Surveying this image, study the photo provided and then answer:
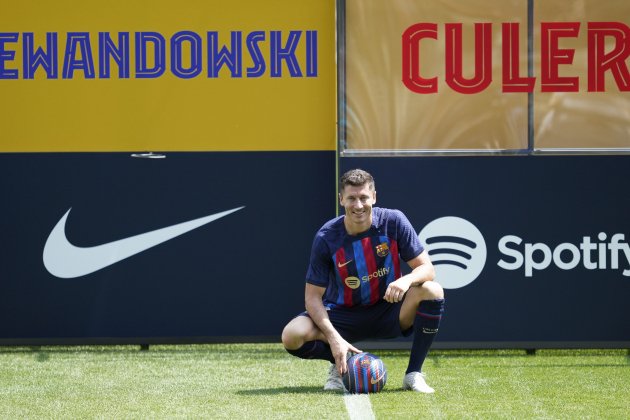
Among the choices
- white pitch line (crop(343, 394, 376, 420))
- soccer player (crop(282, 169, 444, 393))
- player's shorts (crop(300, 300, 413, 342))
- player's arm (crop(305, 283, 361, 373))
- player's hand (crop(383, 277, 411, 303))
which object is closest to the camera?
white pitch line (crop(343, 394, 376, 420))

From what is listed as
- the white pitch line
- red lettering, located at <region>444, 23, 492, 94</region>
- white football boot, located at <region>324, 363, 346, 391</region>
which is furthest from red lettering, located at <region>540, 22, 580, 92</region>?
the white pitch line

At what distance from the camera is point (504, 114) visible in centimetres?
843

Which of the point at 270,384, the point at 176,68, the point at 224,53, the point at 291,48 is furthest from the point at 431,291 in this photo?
the point at 176,68

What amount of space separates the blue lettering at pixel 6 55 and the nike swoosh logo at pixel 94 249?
40.0 inches

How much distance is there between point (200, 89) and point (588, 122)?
263cm

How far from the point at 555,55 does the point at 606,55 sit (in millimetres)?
342

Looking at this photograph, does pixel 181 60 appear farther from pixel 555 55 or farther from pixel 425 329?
pixel 425 329

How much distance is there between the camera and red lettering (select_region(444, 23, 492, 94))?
27.5 ft

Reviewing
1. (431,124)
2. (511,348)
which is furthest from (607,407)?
(431,124)

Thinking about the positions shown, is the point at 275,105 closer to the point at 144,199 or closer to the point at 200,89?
the point at 200,89

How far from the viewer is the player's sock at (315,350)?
654 cm

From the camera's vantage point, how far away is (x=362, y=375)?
6.23 metres

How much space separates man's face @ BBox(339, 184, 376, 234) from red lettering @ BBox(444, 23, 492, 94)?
7.31 ft

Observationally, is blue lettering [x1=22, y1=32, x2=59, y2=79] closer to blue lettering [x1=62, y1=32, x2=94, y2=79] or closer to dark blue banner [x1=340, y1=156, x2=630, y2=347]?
blue lettering [x1=62, y1=32, x2=94, y2=79]
